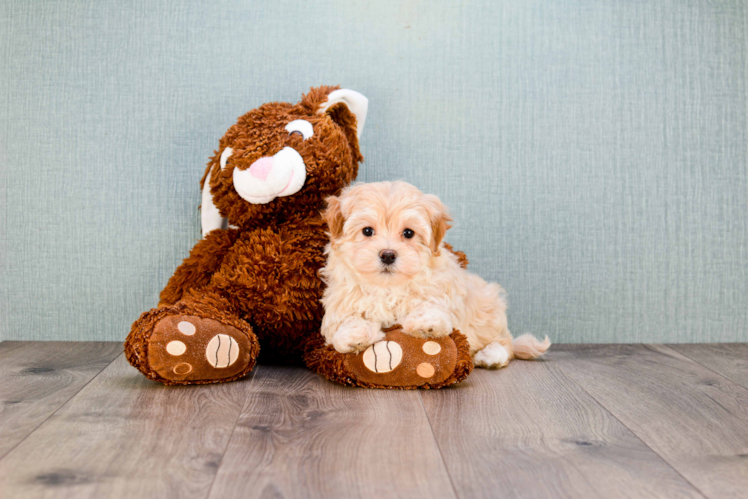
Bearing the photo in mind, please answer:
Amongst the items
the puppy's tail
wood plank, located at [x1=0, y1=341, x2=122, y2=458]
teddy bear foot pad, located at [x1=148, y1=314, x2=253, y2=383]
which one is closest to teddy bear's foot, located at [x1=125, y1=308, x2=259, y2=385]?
teddy bear foot pad, located at [x1=148, y1=314, x2=253, y2=383]

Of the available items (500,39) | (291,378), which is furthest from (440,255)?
(500,39)

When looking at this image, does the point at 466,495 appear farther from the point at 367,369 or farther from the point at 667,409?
the point at 667,409

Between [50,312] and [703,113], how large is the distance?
7.18 feet

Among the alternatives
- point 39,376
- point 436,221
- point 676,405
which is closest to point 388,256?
point 436,221

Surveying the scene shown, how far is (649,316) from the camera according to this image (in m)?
2.00

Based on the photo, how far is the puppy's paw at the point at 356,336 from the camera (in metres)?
1.36

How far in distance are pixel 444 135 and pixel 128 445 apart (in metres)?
1.31

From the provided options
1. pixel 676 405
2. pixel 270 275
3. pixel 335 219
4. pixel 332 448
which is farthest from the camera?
pixel 270 275

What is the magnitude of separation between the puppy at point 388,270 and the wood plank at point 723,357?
2.36 feet

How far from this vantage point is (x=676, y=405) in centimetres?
132

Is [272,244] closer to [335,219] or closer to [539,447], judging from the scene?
[335,219]

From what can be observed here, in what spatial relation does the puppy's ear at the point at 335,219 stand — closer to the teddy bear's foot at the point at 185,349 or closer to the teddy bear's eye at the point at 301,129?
the teddy bear's eye at the point at 301,129

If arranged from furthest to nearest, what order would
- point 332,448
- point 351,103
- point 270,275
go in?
point 351,103
point 270,275
point 332,448

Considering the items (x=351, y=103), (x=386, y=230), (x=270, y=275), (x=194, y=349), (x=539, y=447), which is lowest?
(x=539, y=447)
